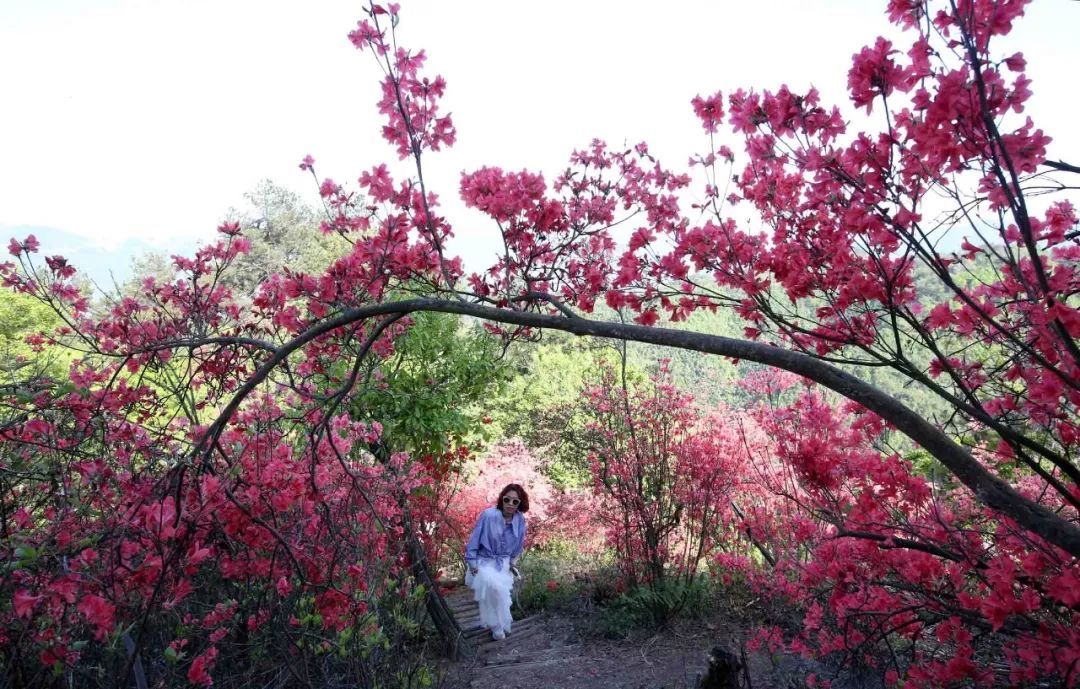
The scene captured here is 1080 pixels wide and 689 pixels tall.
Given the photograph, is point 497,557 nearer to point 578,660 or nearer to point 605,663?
point 578,660

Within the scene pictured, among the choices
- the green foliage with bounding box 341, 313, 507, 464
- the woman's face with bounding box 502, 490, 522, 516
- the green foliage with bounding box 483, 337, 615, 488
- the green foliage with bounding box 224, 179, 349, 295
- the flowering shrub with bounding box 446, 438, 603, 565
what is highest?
the green foliage with bounding box 224, 179, 349, 295

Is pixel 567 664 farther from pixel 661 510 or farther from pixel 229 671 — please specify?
pixel 229 671

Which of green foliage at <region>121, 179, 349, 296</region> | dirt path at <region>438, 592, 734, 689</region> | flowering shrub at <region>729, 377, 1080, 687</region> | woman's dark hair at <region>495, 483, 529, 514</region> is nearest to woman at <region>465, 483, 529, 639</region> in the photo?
woman's dark hair at <region>495, 483, 529, 514</region>

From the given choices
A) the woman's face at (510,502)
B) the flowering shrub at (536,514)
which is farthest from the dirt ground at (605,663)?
the flowering shrub at (536,514)

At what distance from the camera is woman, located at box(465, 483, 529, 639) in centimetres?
581

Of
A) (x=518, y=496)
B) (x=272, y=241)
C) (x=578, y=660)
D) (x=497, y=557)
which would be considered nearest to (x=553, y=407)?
(x=518, y=496)

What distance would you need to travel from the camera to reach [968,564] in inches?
82.0

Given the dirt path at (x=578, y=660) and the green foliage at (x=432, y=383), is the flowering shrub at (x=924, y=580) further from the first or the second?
the green foliage at (x=432, y=383)

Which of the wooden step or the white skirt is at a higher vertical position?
the white skirt

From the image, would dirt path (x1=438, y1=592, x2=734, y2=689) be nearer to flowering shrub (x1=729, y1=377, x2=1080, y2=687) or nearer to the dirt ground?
the dirt ground

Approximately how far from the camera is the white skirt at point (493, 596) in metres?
5.77

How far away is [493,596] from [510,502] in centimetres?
76

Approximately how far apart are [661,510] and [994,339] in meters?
3.79

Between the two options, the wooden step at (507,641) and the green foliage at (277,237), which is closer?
the wooden step at (507,641)
